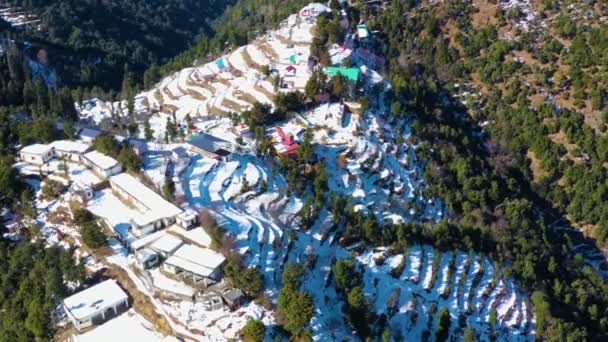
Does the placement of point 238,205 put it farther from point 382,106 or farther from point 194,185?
point 382,106

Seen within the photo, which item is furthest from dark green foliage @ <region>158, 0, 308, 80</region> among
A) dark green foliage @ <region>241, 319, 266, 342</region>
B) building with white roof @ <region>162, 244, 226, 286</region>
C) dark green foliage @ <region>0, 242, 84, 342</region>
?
dark green foliage @ <region>241, 319, 266, 342</region>

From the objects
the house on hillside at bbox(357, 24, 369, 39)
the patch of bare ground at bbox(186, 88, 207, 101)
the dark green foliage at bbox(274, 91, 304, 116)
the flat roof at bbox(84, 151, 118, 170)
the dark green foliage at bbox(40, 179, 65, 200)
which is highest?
the house on hillside at bbox(357, 24, 369, 39)

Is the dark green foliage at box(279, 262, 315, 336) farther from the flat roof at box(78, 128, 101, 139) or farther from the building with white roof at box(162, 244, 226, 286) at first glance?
the flat roof at box(78, 128, 101, 139)

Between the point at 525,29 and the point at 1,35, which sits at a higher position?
the point at 525,29

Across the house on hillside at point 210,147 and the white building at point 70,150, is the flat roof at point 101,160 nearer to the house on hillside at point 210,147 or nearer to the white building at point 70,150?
the white building at point 70,150

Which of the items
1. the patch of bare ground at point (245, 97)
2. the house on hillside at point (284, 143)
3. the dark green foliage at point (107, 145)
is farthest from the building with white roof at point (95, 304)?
the patch of bare ground at point (245, 97)

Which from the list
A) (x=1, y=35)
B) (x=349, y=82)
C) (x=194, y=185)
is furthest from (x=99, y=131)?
(x=1, y=35)

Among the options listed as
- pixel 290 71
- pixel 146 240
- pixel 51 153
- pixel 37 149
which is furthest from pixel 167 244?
pixel 290 71
